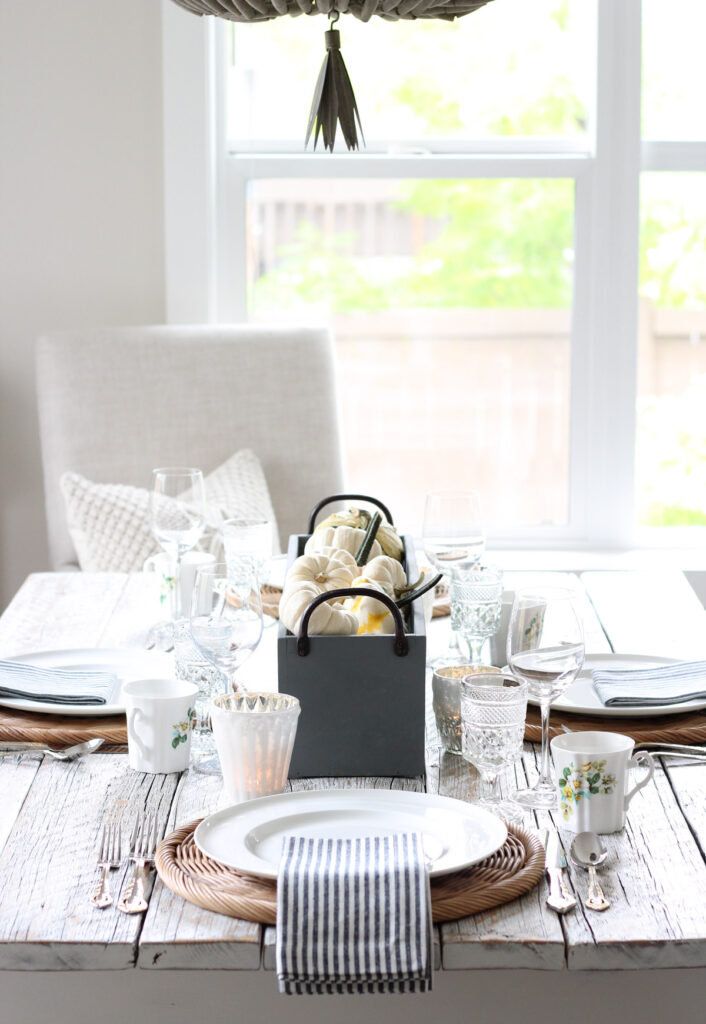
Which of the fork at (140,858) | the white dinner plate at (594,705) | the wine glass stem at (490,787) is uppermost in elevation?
the white dinner plate at (594,705)

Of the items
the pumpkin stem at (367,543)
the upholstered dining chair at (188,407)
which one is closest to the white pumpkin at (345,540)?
the pumpkin stem at (367,543)

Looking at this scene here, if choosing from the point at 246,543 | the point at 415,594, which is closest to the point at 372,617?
the point at 415,594

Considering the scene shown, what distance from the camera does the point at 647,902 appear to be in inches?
35.0

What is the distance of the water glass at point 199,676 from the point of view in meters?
1.24

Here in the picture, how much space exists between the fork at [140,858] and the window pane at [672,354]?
2.28 meters

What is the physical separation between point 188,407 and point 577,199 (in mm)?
1142

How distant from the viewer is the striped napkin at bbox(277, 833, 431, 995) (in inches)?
31.4

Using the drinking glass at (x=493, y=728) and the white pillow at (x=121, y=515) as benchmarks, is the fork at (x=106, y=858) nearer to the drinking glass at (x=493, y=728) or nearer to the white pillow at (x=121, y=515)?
the drinking glass at (x=493, y=728)

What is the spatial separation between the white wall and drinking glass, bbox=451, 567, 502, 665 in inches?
71.2

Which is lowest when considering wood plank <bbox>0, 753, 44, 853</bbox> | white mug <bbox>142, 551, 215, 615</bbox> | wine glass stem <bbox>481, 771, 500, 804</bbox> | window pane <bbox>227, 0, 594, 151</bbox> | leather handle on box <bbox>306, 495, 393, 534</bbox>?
wood plank <bbox>0, 753, 44, 853</bbox>

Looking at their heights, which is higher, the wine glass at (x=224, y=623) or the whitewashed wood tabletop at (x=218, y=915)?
the wine glass at (x=224, y=623)

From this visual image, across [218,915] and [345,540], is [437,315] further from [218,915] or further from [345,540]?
[218,915]

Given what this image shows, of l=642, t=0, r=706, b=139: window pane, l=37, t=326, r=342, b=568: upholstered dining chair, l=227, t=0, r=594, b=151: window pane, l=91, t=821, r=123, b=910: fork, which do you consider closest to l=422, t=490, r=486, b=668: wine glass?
l=91, t=821, r=123, b=910: fork

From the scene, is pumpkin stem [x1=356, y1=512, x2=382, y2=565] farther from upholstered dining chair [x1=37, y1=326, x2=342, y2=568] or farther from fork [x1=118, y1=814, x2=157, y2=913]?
upholstered dining chair [x1=37, y1=326, x2=342, y2=568]
